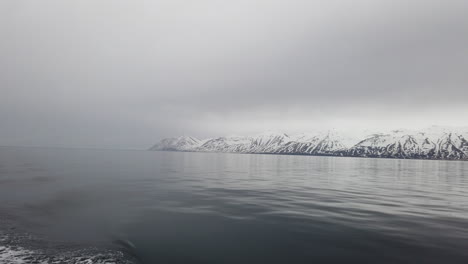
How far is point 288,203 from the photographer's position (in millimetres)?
23812

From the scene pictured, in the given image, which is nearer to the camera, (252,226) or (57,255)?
(57,255)

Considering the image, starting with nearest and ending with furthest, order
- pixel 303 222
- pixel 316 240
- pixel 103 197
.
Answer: pixel 316 240 < pixel 303 222 < pixel 103 197

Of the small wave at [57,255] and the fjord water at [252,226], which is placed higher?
the small wave at [57,255]

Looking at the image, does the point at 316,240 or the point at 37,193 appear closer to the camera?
the point at 316,240

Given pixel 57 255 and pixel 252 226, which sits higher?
pixel 57 255

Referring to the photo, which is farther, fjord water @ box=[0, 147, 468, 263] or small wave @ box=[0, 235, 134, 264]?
fjord water @ box=[0, 147, 468, 263]

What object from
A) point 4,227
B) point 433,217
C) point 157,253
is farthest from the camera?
point 433,217

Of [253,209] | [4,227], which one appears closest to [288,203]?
[253,209]

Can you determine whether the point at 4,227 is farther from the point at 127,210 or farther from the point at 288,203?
the point at 288,203

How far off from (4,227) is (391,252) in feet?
76.9

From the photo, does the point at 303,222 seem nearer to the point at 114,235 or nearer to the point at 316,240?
the point at 316,240

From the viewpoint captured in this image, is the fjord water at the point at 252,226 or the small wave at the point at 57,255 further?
the fjord water at the point at 252,226

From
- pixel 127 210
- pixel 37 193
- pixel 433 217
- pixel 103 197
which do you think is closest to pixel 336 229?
pixel 433 217

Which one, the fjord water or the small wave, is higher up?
the small wave
